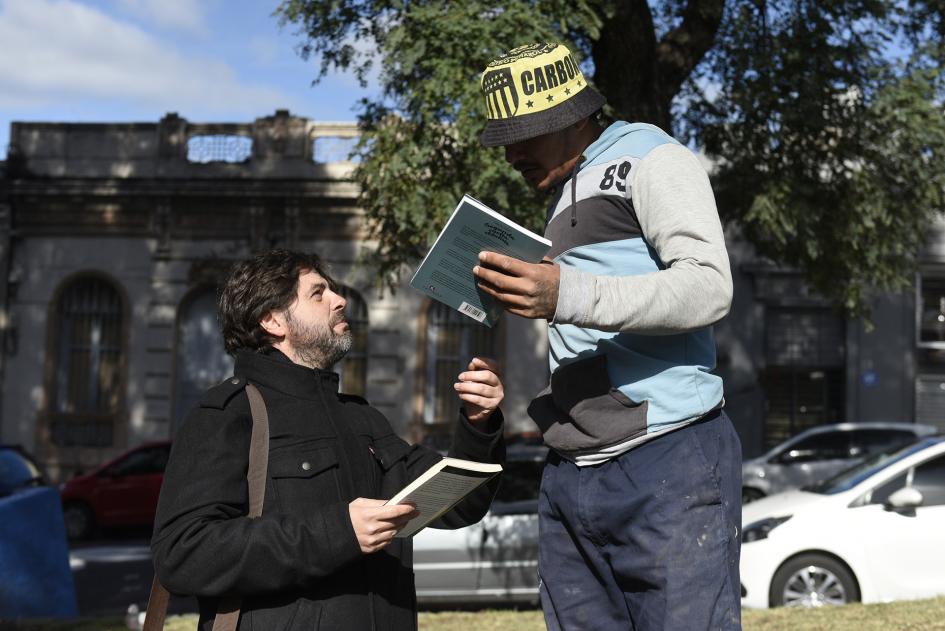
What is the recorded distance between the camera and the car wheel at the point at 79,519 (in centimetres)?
1873

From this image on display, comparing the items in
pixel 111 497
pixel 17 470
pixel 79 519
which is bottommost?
pixel 79 519

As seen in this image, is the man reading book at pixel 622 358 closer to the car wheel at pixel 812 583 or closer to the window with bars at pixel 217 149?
the car wheel at pixel 812 583

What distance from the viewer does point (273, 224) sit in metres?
23.9

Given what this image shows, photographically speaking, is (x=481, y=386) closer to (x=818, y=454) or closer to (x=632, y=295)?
(x=632, y=295)

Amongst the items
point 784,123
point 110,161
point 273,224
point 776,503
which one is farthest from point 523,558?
point 110,161

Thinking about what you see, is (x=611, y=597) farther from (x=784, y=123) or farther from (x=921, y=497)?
(x=784, y=123)

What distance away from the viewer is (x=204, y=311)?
24094mm

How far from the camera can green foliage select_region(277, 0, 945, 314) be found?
28.3 ft

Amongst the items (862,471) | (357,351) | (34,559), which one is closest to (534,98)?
(34,559)

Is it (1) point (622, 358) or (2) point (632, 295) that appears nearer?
(2) point (632, 295)

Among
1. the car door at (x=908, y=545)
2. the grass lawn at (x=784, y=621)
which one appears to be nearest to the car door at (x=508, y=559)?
the grass lawn at (x=784, y=621)

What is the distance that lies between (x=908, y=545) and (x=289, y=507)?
7.26m

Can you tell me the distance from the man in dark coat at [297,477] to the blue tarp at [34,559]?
5.14 meters

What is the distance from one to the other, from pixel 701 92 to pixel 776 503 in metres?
Answer: 4.20
